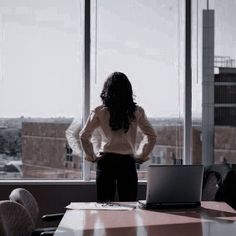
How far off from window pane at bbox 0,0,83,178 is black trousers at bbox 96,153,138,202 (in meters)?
1.18

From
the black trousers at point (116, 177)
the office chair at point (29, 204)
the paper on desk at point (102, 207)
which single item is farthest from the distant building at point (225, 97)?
the office chair at point (29, 204)

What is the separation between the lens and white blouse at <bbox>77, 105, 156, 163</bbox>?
3918 millimetres

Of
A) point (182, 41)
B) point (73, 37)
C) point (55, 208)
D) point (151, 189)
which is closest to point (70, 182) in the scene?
point (55, 208)

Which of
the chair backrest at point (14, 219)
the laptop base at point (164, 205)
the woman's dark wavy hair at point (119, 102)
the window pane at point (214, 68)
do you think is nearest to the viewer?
the chair backrest at point (14, 219)

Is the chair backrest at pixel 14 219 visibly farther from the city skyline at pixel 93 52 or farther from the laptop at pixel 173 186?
the city skyline at pixel 93 52

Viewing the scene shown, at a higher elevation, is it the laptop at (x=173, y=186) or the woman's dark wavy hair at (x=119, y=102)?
the woman's dark wavy hair at (x=119, y=102)

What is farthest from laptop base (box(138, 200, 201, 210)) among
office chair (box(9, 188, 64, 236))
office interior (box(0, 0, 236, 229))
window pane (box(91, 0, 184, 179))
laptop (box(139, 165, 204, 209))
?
window pane (box(91, 0, 184, 179))

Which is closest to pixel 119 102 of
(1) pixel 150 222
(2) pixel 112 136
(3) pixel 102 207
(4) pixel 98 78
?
(2) pixel 112 136

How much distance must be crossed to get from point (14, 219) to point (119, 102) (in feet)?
5.34

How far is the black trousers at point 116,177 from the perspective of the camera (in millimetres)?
3893

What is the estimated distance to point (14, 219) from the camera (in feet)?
8.30

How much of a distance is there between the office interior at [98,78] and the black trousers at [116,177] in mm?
909

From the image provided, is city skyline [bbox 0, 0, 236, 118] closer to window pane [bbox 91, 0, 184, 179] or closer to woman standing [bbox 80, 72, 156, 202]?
window pane [bbox 91, 0, 184, 179]

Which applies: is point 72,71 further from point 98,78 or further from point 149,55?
point 149,55
